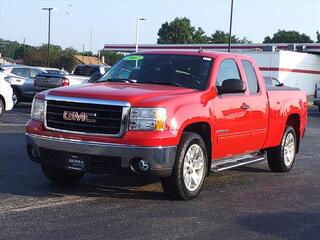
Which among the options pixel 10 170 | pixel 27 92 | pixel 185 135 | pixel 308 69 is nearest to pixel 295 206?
pixel 185 135

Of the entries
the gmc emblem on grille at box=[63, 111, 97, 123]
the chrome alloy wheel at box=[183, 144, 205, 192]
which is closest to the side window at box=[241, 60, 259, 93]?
the chrome alloy wheel at box=[183, 144, 205, 192]

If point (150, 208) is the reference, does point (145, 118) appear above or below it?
above

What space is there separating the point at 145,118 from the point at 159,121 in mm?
162

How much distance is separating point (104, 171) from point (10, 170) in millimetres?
2513

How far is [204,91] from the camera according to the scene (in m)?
7.38

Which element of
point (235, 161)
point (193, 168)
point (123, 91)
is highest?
point (123, 91)

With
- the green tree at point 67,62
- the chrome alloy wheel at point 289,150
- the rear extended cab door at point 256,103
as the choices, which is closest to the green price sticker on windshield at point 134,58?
the rear extended cab door at point 256,103

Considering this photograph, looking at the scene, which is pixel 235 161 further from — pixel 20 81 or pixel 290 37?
pixel 290 37

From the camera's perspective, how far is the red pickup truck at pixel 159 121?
6500mm

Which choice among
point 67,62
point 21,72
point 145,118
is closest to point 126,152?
point 145,118

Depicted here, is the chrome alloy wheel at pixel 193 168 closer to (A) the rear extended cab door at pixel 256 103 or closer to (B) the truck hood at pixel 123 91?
(B) the truck hood at pixel 123 91

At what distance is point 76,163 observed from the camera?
671cm

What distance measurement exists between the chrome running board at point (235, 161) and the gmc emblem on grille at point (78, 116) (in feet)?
6.21

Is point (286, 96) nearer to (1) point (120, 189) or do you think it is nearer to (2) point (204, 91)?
(2) point (204, 91)
